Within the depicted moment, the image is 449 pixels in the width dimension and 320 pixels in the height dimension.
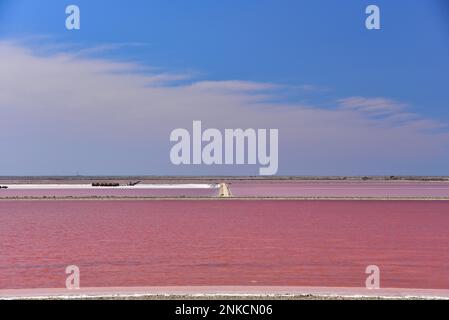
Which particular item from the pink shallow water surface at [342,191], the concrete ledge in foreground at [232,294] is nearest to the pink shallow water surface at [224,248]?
the concrete ledge in foreground at [232,294]

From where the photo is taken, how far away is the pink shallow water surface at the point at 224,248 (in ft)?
43.1

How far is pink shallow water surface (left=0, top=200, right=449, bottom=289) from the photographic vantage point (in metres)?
13.1

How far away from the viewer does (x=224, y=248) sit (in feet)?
60.1

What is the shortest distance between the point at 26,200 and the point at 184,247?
3108 centimetres

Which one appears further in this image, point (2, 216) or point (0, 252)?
point (2, 216)

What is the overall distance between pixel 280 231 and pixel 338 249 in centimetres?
534

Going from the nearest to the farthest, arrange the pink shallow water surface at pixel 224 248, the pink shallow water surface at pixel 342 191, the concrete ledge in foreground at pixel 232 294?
the concrete ledge in foreground at pixel 232 294 → the pink shallow water surface at pixel 224 248 → the pink shallow water surface at pixel 342 191

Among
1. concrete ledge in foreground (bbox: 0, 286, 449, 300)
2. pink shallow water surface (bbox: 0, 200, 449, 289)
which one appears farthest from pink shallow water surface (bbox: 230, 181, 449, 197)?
concrete ledge in foreground (bbox: 0, 286, 449, 300)

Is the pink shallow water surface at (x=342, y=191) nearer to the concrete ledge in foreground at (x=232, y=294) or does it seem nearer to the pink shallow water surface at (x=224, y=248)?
the pink shallow water surface at (x=224, y=248)
